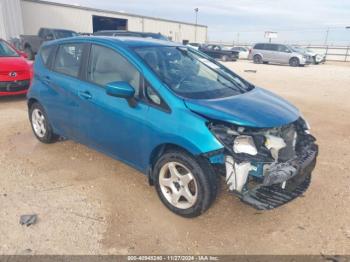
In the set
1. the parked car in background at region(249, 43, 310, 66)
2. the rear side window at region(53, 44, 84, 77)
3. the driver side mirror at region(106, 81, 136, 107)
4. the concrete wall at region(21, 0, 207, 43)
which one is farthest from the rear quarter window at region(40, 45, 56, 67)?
the concrete wall at region(21, 0, 207, 43)

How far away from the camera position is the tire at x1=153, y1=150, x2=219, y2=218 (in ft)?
9.77

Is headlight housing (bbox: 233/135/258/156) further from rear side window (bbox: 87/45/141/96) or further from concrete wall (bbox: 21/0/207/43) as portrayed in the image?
concrete wall (bbox: 21/0/207/43)

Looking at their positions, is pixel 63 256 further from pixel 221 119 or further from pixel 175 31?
pixel 175 31

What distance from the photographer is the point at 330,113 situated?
25.6 ft

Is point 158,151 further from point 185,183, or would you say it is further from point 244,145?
point 244,145

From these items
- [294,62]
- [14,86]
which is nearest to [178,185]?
[14,86]

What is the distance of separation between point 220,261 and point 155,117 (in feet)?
4.78

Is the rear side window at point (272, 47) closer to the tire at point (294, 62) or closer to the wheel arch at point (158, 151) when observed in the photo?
the tire at point (294, 62)

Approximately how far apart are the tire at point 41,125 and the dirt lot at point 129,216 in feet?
0.85

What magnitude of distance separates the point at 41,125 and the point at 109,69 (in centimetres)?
195

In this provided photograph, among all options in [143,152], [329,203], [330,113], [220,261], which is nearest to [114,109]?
[143,152]

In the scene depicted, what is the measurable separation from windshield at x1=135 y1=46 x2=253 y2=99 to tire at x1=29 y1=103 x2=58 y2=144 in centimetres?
210

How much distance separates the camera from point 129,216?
3.29 metres

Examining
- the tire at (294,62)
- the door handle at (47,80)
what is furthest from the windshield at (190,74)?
the tire at (294,62)
